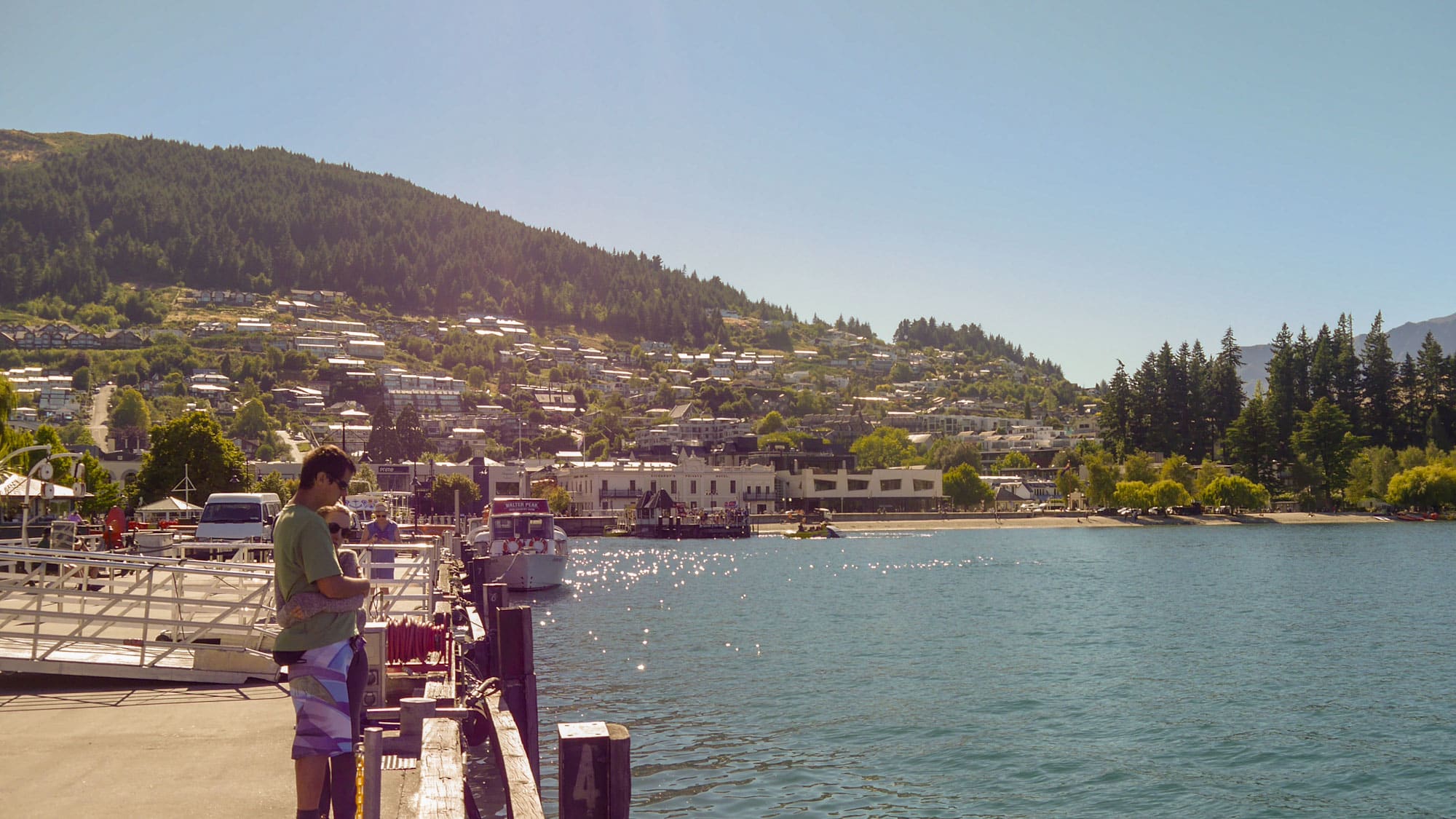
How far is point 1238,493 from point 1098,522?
628 inches

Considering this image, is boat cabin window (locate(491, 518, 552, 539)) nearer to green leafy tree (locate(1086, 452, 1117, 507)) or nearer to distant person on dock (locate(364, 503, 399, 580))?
distant person on dock (locate(364, 503, 399, 580))

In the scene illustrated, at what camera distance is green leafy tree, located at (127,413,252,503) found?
65.9 m

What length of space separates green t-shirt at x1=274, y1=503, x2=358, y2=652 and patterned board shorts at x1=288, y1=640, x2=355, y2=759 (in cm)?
9

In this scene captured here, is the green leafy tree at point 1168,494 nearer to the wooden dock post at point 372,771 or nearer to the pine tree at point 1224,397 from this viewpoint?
the pine tree at point 1224,397

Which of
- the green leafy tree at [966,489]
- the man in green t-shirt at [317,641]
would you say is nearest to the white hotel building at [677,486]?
the green leafy tree at [966,489]

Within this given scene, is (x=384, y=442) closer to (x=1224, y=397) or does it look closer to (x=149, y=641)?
(x=1224, y=397)

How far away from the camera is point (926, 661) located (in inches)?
1207

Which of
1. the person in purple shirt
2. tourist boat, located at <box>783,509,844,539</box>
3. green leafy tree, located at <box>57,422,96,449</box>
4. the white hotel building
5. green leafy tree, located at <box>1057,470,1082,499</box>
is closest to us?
the person in purple shirt

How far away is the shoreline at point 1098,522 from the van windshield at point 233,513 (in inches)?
4235

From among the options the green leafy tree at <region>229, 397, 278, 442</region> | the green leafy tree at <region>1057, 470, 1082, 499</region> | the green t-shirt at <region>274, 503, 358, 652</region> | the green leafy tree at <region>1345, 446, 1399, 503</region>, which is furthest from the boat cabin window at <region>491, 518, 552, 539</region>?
the green leafy tree at <region>229, 397, 278, 442</region>

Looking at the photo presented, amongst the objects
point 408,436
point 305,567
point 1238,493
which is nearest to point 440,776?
point 305,567

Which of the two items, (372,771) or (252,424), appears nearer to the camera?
(372,771)

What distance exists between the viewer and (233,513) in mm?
34094

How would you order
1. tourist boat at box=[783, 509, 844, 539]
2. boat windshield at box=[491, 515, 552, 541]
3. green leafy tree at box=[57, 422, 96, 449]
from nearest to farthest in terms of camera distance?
boat windshield at box=[491, 515, 552, 541] → tourist boat at box=[783, 509, 844, 539] → green leafy tree at box=[57, 422, 96, 449]
